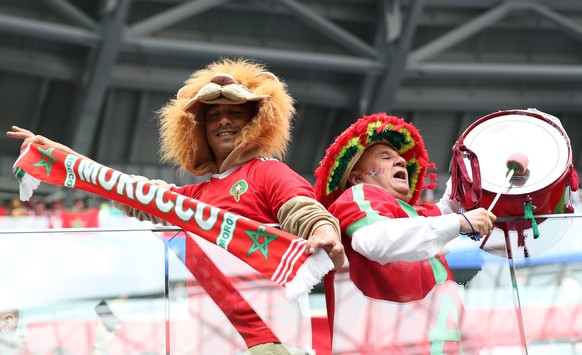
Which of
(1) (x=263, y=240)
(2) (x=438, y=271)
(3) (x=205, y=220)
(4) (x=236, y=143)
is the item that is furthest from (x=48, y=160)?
(2) (x=438, y=271)

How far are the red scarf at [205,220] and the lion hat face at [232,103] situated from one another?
1.41ft

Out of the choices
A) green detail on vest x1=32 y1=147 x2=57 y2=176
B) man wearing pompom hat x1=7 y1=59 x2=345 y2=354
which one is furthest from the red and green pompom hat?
green detail on vest x1=32 y1=147 x2=57 y2=176

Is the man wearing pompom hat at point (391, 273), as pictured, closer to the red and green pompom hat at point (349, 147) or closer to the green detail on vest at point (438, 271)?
the green detail on vest at point (438, 271)

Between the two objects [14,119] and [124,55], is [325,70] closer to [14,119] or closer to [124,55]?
[124,55]

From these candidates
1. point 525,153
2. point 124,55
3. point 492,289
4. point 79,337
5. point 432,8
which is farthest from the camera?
point 432,8

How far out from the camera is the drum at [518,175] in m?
4.04

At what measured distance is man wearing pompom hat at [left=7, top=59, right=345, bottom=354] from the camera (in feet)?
12.7

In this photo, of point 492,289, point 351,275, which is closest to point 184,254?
point 351,275

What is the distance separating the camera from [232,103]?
4.22 m

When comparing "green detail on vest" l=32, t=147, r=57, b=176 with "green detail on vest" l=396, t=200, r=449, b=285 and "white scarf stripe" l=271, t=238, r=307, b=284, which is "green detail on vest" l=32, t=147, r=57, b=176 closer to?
"white scarf stripe" l=271, t=238, r=307, b=284

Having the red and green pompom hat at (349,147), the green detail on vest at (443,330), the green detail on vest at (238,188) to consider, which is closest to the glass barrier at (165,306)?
the green detail on vest at (443,330)

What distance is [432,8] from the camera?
20891 mm

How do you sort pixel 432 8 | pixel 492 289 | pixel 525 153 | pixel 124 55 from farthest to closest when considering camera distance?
pixel 432 8 < pixel 124 55 < pixel 525 153 < pixel 492 289

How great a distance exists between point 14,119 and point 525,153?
655 inches
